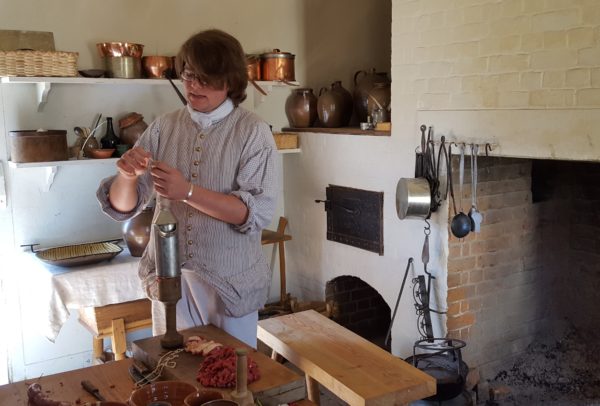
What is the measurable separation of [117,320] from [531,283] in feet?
6.54

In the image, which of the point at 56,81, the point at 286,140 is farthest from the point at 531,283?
the point at 56,81

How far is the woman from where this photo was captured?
5.41 ft

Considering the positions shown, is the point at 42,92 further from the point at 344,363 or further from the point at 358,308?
the point at 358,308

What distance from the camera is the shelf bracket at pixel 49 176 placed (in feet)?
9.88

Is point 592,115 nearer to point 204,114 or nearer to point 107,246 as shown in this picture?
point 204,114

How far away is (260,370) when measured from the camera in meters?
1.35

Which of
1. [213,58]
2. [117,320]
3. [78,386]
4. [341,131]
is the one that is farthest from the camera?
[341,131]

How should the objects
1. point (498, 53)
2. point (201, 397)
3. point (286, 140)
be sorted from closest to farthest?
point (201, 397) → point (498, 53) → point (286, 140)

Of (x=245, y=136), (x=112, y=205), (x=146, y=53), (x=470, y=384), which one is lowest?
(x=470, y=384)

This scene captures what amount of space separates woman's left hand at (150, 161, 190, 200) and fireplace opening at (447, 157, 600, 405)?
1584mm

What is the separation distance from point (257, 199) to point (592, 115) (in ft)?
4.06

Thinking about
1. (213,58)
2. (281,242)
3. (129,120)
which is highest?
(213,58)

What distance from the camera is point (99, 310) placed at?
2758mm

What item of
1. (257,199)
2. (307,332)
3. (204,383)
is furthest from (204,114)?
(307,332)
